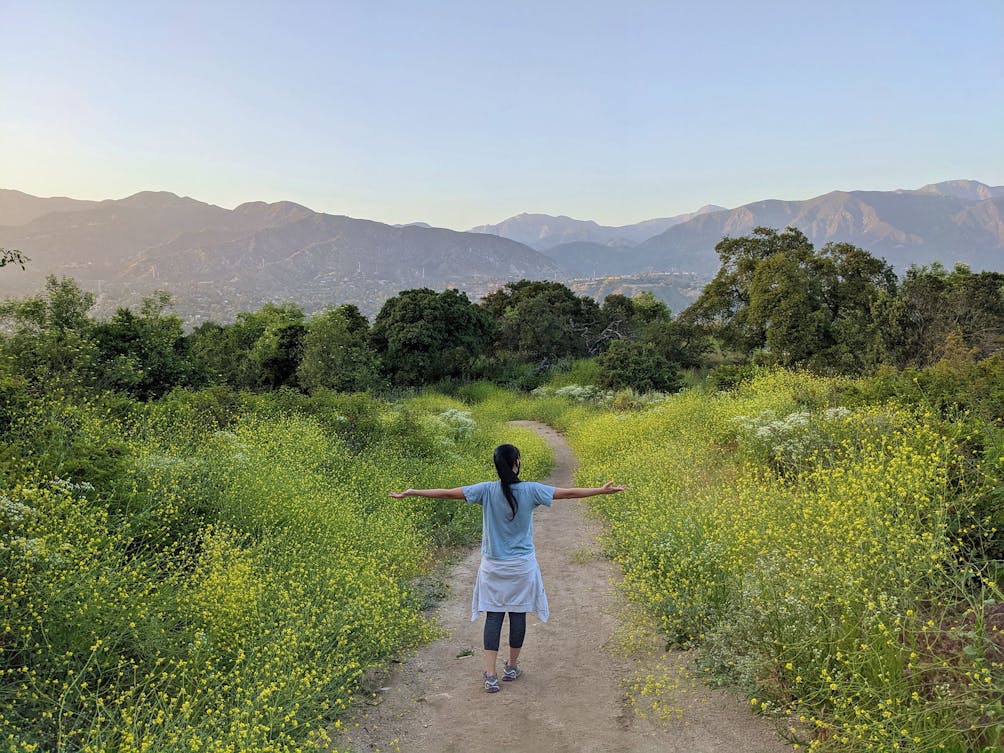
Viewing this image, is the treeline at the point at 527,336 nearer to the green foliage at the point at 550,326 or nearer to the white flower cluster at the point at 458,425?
the green foliage at the point at 550,326

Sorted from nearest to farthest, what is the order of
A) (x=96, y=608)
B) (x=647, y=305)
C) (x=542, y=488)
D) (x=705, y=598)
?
1. (x=96, y=608)
2. (x=542, y=488)
3. (x=705, y=598)
4. (x=647, y=305)

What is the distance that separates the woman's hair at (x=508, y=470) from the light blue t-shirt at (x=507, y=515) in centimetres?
4

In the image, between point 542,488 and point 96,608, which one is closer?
point 96,608

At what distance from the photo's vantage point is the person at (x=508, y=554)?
5.02 metres

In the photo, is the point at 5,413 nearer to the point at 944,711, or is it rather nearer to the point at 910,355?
the point at 944,711

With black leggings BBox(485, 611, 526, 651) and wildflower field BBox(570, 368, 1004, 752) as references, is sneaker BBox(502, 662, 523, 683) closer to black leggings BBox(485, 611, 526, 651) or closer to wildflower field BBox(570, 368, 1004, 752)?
black leggings BBox(485, 611, 526, 651)

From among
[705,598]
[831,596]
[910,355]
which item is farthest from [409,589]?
[910,355]

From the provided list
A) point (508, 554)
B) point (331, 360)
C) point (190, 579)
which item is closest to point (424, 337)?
point (331, 360)

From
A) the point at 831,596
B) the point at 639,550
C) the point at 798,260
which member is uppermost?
the point at 798,260

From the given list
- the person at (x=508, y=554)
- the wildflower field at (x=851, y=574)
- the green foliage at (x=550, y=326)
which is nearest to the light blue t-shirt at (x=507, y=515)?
the person at (x=508, y=554)

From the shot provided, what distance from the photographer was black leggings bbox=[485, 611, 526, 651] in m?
5.04

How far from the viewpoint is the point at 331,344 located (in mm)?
20953

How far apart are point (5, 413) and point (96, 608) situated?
493 centimetres

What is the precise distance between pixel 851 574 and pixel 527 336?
31.6 meters
